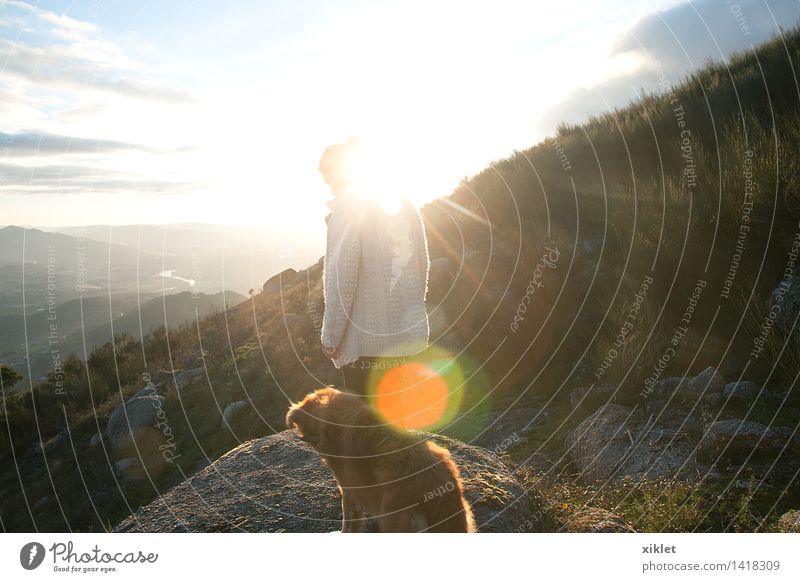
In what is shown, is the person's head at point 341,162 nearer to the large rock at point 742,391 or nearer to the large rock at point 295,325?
the large rock at point 742,391

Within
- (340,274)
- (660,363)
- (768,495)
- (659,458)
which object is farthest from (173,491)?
(660,363)

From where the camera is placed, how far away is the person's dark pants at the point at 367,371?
146 inches

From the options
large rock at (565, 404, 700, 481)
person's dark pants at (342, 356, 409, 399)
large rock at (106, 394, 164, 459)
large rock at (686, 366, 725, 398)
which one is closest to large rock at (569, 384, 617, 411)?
large rock at (565, 404, 700, 481)

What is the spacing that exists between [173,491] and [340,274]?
2643mm

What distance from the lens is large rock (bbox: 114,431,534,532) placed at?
12.3 feet

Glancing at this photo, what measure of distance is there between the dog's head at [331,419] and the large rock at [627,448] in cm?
262

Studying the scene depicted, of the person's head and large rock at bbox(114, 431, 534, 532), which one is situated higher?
the person's head

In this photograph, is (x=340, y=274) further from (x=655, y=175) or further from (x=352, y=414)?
(x=655, y=175)

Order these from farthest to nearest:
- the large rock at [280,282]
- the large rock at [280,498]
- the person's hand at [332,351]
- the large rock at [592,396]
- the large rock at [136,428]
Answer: the large rock at [280,282] → the large rock at [136,428] → the large rock at [592,396] → the large rock at [280,498] → the person's hand at [332,351]

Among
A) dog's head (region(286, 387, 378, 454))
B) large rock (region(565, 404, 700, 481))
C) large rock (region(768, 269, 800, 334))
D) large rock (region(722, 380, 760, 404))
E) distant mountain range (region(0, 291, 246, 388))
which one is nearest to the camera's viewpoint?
A: dog's head (region(286, 387, 378, 454))
